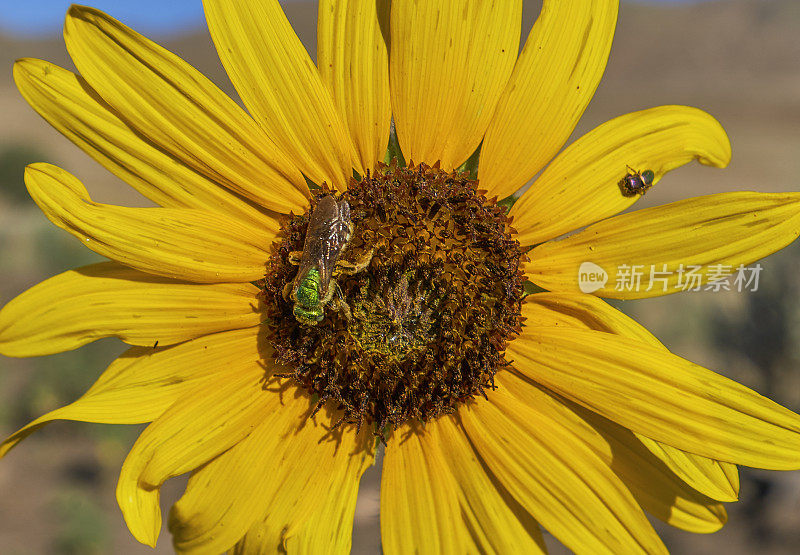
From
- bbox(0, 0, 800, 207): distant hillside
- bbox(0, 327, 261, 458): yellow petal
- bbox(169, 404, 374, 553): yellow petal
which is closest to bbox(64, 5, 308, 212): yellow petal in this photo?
bbox(0, 327, 261, 458): yellow petal

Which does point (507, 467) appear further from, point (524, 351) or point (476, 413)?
point (524, 351)

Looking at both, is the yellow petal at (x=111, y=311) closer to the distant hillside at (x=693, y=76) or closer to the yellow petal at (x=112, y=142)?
the yellow petal at (x=112, y=142)

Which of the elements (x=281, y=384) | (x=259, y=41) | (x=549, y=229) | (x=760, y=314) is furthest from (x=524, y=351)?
(x=760, y=314)


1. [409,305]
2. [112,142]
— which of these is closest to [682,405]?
[409,305]

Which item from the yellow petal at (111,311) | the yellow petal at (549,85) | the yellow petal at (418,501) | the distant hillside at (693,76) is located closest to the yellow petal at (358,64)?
the yellow petal at (549,85)

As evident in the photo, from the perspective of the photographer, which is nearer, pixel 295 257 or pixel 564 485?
pixel 564 485

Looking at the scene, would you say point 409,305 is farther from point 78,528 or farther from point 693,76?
point 693,76
